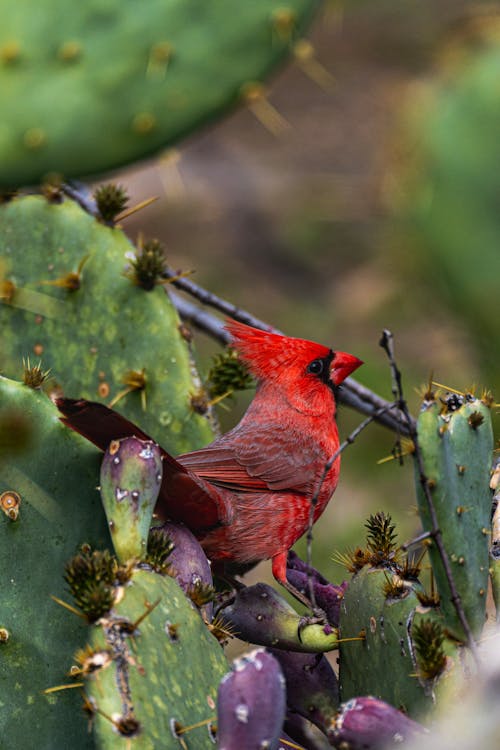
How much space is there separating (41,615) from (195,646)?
0.25 meters

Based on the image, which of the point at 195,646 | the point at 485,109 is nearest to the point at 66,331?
the point at 195,646

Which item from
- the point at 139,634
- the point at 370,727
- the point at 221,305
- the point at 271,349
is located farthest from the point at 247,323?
the point at 370,727

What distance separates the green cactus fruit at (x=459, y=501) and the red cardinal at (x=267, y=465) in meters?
0.35

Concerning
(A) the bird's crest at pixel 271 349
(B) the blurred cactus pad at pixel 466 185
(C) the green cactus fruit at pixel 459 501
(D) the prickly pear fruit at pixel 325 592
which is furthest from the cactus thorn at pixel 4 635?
(B) the blurred cactus pad at pixel 466 185

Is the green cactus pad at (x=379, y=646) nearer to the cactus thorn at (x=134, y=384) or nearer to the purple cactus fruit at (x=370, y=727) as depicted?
the purple cactus fruit at (x=370, y=727)

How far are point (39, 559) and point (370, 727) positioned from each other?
52 cm

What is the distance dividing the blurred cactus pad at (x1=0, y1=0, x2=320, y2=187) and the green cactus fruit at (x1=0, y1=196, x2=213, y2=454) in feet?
1.49

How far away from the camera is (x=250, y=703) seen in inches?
39.0

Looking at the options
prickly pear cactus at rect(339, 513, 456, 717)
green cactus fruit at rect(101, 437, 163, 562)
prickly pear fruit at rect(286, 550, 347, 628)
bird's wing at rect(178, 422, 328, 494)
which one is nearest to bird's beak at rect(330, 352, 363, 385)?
bird's wing at rect(178, 422, 328, 494)

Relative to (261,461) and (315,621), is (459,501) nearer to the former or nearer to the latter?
(315,621)

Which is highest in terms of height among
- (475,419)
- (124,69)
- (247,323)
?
(124,69)

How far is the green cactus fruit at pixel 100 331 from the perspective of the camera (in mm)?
1768

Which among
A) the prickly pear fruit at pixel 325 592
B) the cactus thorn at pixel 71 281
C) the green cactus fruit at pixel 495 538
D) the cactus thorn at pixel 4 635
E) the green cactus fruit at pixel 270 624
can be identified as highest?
the cactus thorn at pixel 71 281

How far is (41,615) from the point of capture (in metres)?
1.36
